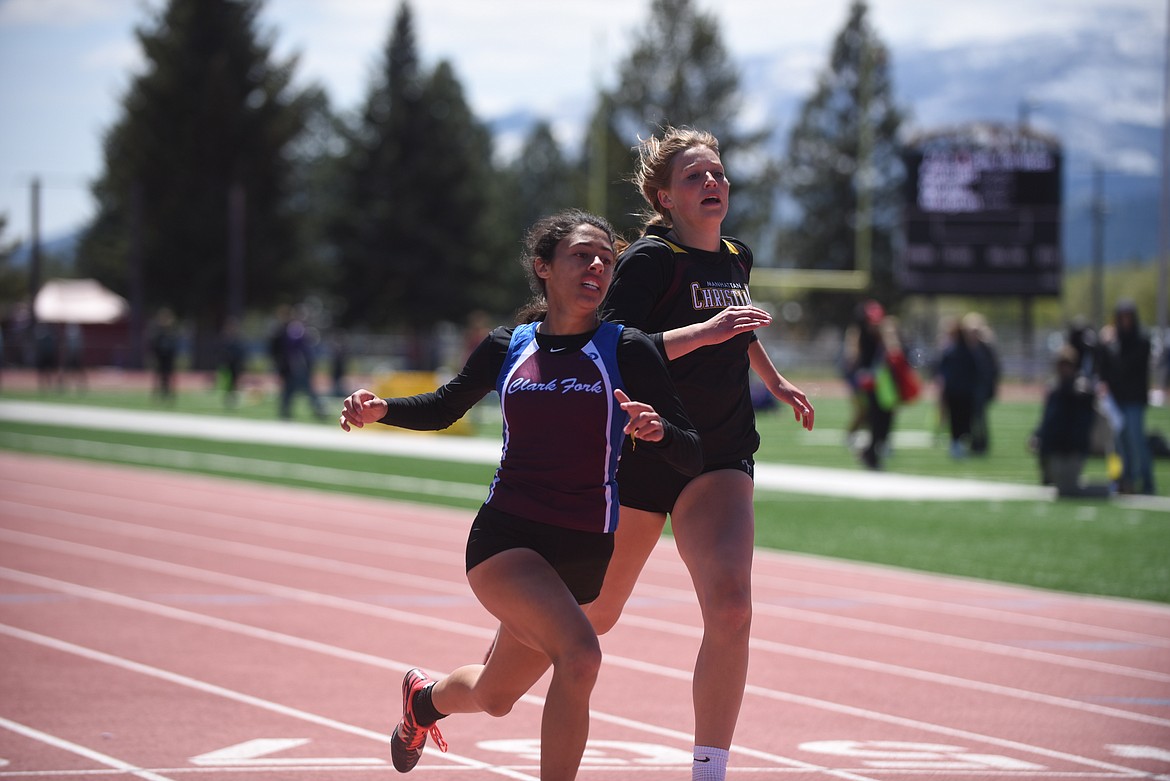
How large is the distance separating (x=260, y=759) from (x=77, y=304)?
2433 inches

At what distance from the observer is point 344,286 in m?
66.1

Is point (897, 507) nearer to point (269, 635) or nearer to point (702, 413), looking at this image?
point (269, 635)

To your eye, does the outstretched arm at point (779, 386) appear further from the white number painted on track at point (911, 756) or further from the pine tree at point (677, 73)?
the pine tree at point (677, 73)

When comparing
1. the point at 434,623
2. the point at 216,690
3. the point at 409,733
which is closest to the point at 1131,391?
the point at 434,623

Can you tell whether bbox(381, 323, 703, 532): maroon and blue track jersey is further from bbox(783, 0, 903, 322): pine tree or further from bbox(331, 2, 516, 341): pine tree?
bbox(783, 0, 903, 322): pine tree

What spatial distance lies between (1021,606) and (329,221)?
2329 inches

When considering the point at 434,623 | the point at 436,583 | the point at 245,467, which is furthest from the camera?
the point at 245,467

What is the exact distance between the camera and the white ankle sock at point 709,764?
472 cm

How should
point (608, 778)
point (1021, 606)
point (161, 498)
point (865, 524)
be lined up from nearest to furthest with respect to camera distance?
point (608, 778) → point (1021, 606) → point (865, 524) → point (161, 498)

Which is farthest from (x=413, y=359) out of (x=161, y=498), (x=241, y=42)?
(x=161, y=498)

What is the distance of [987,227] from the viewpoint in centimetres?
3152

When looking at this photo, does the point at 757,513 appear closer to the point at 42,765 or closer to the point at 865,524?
the point at 865,524

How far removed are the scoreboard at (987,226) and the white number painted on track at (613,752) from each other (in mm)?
26685

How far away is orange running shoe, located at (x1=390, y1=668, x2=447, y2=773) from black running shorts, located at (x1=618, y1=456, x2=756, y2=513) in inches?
37.4
